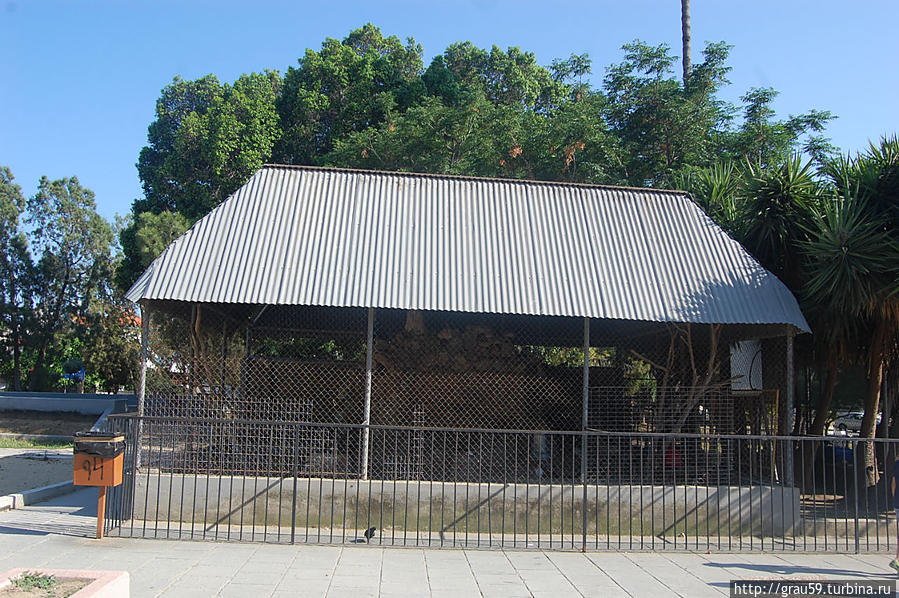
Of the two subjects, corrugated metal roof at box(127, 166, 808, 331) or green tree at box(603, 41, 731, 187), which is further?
green tree at box(603, 41, 731, 187)

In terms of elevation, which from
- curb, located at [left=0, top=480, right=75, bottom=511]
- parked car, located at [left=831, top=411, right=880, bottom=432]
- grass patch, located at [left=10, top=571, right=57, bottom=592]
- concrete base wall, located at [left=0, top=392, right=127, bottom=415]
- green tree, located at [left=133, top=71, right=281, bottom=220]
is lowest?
parked car, located at [left=831, top=411, right=880, bottom=432]

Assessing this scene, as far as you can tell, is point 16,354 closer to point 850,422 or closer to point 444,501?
point 444,501

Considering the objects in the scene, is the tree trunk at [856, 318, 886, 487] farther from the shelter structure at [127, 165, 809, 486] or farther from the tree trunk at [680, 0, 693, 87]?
the tree trunk at [680, 0, 693, 87]

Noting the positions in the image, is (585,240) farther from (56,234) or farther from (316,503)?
(56,234)

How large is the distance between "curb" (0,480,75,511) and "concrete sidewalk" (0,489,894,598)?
4.22 feet

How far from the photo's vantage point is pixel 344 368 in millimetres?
11086

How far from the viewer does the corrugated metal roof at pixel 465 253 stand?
9562 millimetres

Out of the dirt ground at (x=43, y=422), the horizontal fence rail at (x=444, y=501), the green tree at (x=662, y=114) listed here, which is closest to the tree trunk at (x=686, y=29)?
the green tree at (x=662, y=114)

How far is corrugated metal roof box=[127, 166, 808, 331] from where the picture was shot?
9.56 m

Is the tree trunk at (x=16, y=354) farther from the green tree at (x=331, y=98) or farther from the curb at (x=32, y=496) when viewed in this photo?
the curb at (x=32, y=496)

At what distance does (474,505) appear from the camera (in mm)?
9031

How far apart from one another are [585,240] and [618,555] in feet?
16.0

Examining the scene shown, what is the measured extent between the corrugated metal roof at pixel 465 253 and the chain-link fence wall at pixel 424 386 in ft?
3.17

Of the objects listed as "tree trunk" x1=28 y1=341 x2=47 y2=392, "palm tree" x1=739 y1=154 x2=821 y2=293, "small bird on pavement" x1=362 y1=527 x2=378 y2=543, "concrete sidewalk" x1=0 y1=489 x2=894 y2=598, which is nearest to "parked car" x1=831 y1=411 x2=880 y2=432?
"palm tree" x1=739 y1=154 x2=821 y2=293
